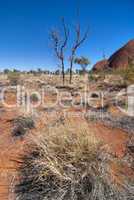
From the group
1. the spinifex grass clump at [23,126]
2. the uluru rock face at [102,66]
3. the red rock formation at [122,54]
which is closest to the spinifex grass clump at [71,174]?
the spinifex grass clump at [23,126]

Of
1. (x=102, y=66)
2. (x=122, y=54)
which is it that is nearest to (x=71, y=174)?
(x=102, y=66)

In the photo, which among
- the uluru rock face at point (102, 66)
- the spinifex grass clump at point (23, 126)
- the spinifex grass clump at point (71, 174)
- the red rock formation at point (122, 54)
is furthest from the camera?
the red rock formation at point (122, 54)

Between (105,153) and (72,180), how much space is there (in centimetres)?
74

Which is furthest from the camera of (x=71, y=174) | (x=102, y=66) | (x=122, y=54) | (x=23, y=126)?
(x=122, y=54)

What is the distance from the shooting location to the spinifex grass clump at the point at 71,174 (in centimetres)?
309

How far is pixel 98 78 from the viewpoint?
21547 millimetres

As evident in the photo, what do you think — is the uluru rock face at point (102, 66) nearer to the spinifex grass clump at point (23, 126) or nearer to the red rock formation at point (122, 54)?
the red rock formation at point (122, 54)

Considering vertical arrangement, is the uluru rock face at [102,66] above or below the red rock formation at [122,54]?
below

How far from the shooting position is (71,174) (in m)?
3.22

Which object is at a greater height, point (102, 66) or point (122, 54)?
point (122, 54)

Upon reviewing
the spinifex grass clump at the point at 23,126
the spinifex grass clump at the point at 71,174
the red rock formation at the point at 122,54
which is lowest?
the spinifex grass clump at the point at 71,174

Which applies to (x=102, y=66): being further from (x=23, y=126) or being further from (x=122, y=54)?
(x=23, y=126)

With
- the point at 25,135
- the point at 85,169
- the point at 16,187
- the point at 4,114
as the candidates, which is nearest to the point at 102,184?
the point at 85,169

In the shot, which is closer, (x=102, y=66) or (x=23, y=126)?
(x=23, y=126)
